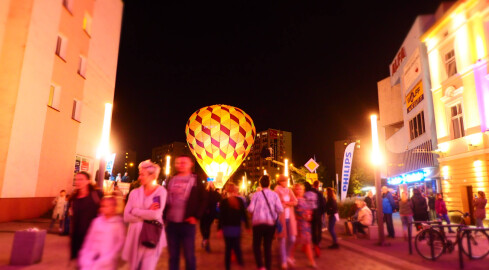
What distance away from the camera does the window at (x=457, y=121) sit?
21.9 metres

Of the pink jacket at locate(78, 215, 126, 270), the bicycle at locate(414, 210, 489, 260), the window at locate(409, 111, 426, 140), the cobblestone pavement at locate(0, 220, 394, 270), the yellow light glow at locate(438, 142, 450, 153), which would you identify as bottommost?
the cobblestone pavement at locate(0, 220, 394, 270)

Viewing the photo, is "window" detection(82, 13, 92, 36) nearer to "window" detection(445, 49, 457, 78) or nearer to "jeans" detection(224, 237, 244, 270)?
"jeans" detection(224, 237, 244, 270)

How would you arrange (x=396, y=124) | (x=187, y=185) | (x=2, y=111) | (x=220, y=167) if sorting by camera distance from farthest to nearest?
(x=396, y=124), (x=220, y=167), (x=2, y=111), (x=187, y=185)

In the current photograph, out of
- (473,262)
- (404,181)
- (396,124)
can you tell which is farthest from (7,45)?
(396,124)

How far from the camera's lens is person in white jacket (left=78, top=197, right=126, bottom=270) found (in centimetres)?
424

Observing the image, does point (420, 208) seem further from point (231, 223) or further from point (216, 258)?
point (231, 223)

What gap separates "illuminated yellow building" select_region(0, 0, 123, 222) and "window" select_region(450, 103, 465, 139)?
23.7m

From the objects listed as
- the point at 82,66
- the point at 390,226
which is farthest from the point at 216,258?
the point at 82,66

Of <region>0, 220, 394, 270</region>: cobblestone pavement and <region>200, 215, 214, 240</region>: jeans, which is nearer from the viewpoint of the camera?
<region>0, 220, 394, 270</region>: cobblestone pavement

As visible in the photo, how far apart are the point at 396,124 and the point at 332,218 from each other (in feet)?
135

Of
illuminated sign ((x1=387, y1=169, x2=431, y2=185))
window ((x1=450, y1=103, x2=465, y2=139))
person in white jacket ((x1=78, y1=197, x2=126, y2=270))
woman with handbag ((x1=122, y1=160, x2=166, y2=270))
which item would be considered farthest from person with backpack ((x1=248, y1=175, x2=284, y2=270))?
illuminated sign ((x1=387, y1=169, x2=431, y2=185))

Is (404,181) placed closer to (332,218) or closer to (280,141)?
(332,218)

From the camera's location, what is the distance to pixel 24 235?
7375 millimetres

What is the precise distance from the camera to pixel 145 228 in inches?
182
